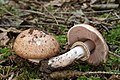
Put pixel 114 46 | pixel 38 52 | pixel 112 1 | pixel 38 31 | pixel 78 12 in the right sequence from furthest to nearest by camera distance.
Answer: pixel 112 1, pixel 78 12, pixel 114 46, pixel 38 31, pixel 38 52

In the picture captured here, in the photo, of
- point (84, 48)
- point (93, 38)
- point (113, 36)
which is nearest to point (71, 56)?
point (84, 48)

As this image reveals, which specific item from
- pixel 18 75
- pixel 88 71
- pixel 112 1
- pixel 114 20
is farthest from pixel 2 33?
pixel 112 1

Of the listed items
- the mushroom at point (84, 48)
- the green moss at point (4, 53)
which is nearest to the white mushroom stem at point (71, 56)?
the mushroom at point (84, 48)

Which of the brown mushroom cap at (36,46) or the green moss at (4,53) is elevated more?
the brown mushroom cap at (36,46)

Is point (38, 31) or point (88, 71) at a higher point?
point (38, 31)

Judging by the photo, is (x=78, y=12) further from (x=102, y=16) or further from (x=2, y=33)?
(x=2, y=33)

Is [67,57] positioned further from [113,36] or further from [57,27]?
[57,27]

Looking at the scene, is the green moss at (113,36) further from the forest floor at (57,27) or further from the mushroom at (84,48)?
the mushroom at (84,48)
